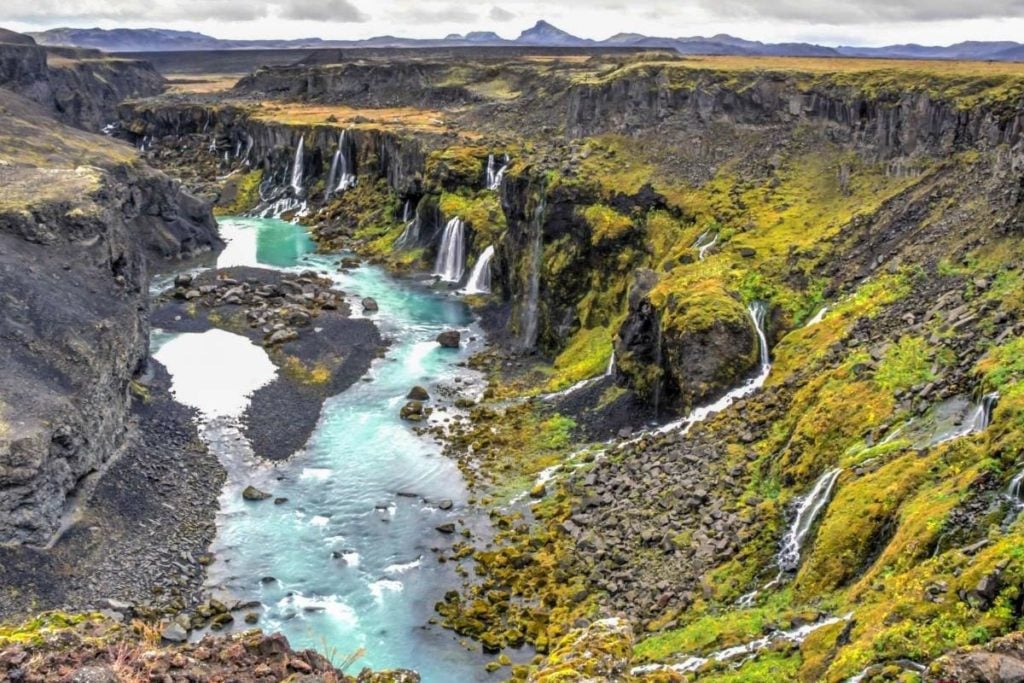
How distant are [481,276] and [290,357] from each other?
2050 centimetres

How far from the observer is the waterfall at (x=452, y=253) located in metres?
76.2

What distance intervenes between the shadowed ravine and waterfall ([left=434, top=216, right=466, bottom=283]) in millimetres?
16877

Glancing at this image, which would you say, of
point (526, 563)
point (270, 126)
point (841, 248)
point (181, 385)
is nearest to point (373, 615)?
point (526, 563)

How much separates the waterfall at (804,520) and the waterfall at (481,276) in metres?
44.6

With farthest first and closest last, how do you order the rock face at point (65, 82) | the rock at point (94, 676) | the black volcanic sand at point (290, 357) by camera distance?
the rock face at point (65, 82), the black volcanic sand at point (290, 357), the rock at point (94, 676)

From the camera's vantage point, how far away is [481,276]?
2862 inches

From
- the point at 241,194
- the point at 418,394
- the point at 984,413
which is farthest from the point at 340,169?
the point at 984,413

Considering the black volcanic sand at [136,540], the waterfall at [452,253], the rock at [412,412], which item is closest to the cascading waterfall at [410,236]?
the waterfall at [452,253]

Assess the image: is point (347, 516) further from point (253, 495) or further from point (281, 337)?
point (281, 337)

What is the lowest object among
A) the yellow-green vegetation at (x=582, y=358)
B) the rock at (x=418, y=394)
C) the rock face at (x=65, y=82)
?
the rock at (x=418, y=394)

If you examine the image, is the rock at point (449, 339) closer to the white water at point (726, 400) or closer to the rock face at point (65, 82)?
the white water at point (726, 400)

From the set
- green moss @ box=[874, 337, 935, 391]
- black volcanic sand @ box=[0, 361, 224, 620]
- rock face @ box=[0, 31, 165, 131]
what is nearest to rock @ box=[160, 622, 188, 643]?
black volcanic sand @ box=[0, 361, 224, 620]

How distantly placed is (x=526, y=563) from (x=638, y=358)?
1404 cm

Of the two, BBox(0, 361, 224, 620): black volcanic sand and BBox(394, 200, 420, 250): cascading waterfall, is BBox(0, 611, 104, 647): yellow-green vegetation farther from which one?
BBox(394, 200, 420, 250): cascading waterfall
